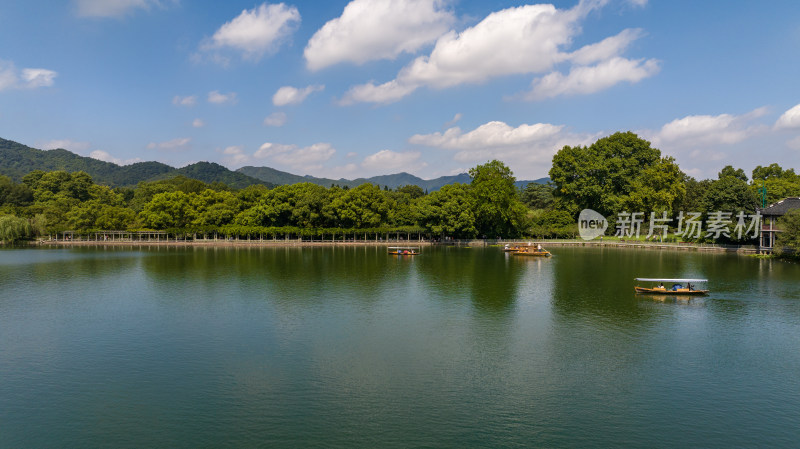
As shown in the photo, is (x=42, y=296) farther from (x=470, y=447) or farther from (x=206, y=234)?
(x=206, y=234)

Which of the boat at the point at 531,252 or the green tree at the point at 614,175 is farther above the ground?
the green tree at the point at 614,175

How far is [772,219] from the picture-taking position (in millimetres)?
65125

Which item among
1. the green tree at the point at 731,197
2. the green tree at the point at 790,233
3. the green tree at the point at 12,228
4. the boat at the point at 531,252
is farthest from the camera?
the green tree at the point at 12,228

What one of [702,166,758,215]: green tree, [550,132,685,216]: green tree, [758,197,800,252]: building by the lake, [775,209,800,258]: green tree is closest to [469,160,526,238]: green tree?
[550,132,685,216]: green tree

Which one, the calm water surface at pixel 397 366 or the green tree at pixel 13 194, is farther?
the green tree at pixel 13 194

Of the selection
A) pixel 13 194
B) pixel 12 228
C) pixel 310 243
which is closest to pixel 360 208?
pixel 310 243

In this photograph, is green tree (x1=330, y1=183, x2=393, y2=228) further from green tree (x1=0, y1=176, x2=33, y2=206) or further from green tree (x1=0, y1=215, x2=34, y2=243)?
green tree (x1=0, y1=176, x2=33, y2=206)

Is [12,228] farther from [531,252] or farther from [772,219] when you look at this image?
[772,219]

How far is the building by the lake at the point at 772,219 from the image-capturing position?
209 feet

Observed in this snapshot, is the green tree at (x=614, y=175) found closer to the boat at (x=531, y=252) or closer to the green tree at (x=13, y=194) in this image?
the boat at (x=531, y=252)

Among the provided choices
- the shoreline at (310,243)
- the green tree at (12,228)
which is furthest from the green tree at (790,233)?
the green tree at (12,228)

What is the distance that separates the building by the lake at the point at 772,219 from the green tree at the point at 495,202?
125ft

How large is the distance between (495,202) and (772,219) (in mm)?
41472

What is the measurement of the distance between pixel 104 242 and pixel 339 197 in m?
51.0
